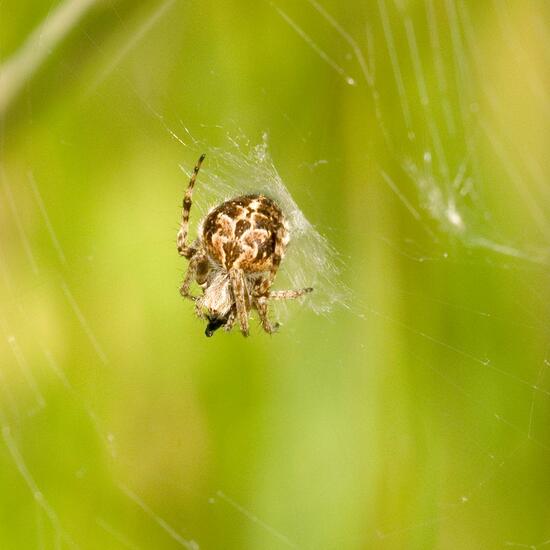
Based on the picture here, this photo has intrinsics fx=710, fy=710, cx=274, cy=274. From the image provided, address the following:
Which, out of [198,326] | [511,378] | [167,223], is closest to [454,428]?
[511,378]

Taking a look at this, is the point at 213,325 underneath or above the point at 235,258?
underneath

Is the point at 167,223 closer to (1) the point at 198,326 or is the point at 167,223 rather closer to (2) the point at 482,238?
(1) the point at 198,326

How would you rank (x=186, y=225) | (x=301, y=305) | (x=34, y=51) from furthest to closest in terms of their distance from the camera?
(x=301, y=305)
(x=186, y=225)
(x=34, y=51)

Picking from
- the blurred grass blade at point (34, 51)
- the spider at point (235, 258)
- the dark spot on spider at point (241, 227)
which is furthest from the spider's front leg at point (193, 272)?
the blurred grass blade at point (34, 51)

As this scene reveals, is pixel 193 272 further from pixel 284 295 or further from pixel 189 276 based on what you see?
pixel 284 295

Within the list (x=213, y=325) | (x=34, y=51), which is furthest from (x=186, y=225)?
(x=34, y=51)

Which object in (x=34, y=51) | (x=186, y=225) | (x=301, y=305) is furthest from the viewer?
(x=301, y=305)
